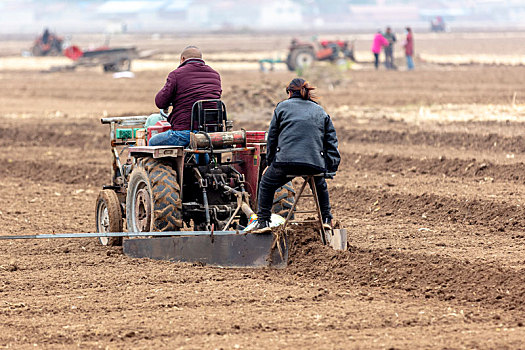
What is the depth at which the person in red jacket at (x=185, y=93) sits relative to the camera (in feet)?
28.2

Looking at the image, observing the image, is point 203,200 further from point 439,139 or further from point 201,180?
point 439,139

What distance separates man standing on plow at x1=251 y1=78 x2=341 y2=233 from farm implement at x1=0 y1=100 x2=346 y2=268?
1.12 feet

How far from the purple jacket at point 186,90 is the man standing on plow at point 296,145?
3.65 ft

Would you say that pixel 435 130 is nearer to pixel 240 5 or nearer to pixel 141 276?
pixel 141 276

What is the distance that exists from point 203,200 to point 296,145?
1523mm

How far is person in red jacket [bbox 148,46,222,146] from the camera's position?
860 cm

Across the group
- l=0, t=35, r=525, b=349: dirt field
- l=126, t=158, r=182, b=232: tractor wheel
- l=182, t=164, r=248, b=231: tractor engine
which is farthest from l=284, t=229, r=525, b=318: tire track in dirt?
l=126, t=158, r=182, b=232: tractor wheel

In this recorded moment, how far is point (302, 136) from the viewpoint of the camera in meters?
7.71

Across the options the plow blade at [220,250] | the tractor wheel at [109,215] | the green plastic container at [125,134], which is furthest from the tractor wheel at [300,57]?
the plow blade at [220,250]

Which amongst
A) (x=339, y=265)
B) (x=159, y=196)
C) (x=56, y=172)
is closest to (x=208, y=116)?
(x=159, y=196)

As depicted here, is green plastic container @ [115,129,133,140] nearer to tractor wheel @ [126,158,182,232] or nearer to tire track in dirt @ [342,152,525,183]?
tractor wheel @ [126,158,182,232]

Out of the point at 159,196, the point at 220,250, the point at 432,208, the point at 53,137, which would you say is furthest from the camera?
the point at 53,137

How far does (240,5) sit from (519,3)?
50.6 m

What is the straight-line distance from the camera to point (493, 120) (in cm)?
1936
